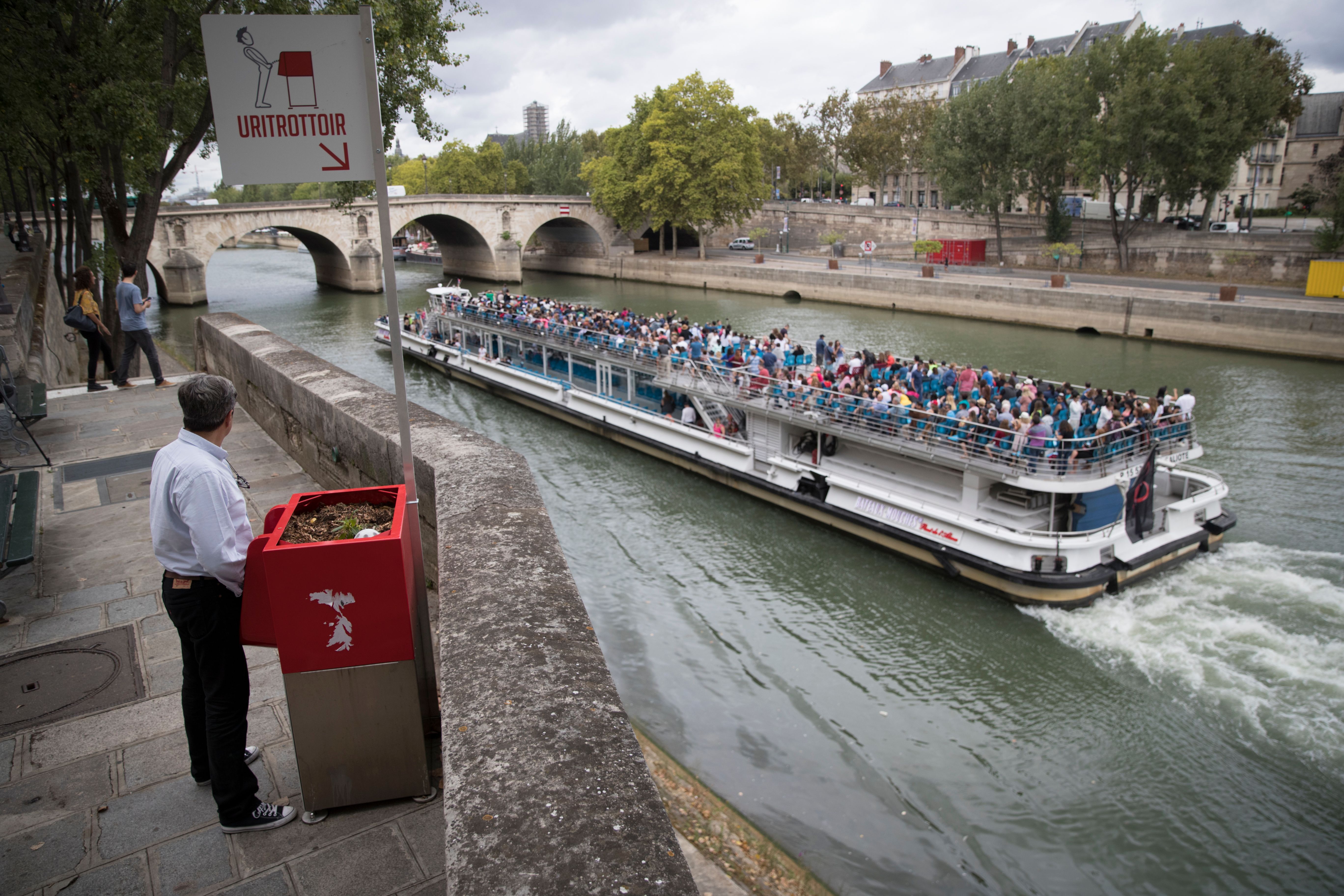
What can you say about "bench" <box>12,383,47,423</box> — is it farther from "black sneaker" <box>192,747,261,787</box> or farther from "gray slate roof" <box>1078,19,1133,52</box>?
"gray slate roof" <box>1078,19,1133,52</box>

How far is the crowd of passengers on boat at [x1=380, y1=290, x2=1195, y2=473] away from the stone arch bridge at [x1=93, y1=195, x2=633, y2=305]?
2633 cm

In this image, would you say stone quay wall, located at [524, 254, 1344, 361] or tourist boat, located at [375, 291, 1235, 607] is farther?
A: stone quay wall, located at [524, 254, 1344, 361]

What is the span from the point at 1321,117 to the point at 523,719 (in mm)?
86953

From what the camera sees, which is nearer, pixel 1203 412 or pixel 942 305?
pixel 1203 412

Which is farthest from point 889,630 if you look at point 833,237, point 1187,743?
point 833,237

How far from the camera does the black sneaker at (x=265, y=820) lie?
10.7 ft

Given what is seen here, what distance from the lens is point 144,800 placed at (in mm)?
3479


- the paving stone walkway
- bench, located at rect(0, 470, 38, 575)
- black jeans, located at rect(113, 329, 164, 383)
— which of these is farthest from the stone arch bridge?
the paving stone walkway

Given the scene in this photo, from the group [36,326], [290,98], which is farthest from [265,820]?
[36,326]

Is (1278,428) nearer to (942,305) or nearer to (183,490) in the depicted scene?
(942,305)

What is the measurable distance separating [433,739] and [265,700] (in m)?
1.08

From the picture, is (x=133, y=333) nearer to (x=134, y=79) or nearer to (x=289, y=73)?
(x=134, y=79)

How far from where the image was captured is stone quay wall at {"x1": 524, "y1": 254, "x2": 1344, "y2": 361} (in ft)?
96.3

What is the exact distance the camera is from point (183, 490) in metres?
2.92
